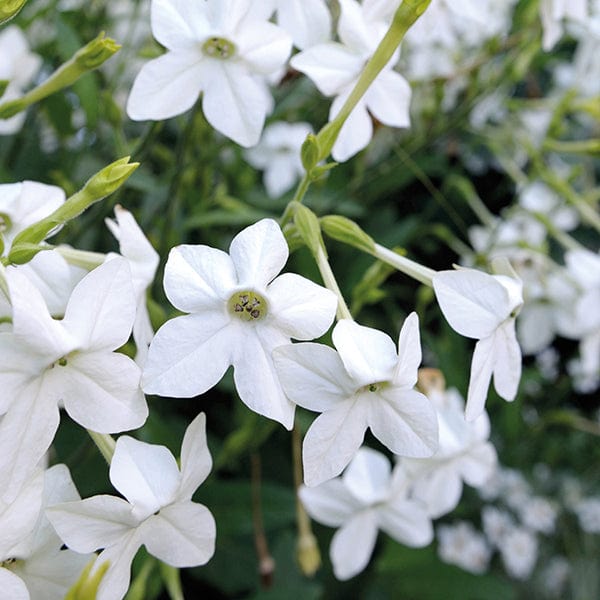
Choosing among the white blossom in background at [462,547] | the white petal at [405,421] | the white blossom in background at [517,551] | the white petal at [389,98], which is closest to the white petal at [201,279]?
the white petal at [405,421]

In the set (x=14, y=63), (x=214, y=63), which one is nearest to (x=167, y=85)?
(x=214, y=63)

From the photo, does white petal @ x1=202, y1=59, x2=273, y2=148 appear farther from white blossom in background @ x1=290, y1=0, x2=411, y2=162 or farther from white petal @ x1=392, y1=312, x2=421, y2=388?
white petal @ x1=392, y1=312, x2=421, y2=388

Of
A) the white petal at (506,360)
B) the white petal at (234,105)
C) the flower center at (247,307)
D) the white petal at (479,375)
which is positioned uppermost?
the white petal at (234,105)

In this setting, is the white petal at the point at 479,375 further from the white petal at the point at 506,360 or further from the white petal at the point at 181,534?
the white petal at the point at 181,534

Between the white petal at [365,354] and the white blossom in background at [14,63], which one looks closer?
the white petal at [365,354]

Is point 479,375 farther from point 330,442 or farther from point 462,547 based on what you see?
point 462,547

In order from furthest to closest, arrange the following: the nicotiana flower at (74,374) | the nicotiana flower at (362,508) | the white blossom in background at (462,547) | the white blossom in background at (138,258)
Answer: the white blossom in background at (462,547) < the nicotiana flower at (362,508) < the white blossom in background at (138,258) < the nicotiana flower at (74,374)
